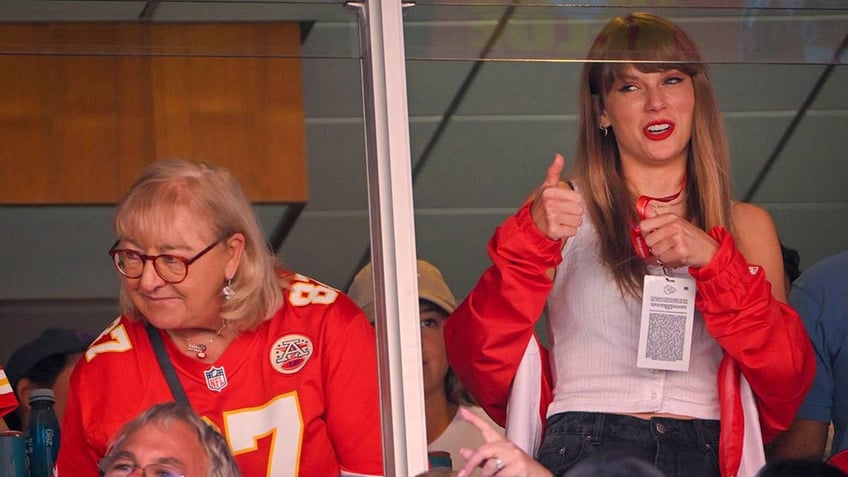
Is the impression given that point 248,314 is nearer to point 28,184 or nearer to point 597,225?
point 597,225

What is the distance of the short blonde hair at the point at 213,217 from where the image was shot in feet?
10.1

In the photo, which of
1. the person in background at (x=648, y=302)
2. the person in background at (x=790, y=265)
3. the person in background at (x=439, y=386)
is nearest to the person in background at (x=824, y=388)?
the person in background at (x=648, y=302)

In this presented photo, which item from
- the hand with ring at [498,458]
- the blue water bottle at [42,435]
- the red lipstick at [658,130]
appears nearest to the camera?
the hand with ring at [498,458]

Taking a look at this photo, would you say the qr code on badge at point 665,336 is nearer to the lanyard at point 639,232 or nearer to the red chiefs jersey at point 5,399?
the lanyard at point 639,232

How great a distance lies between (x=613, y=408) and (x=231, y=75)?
1.46m

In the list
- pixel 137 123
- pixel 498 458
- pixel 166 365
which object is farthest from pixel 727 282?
pixel 137 123

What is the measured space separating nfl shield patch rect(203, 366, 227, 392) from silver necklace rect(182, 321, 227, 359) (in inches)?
1.6

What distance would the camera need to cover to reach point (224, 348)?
3104 mm

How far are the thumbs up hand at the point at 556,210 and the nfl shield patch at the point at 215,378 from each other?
76 centimetres

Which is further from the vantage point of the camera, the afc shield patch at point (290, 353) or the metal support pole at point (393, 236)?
the afc shield patch at point (290, 353)

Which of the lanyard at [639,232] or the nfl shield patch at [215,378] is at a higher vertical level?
the lanyard at [639,232]

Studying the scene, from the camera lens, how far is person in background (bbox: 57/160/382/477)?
300 cm

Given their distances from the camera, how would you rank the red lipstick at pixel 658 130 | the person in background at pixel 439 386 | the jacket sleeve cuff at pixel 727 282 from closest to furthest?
the jacket sleeve cuff at pixel 727 282 < the red lipstick at pixel 658 130 < the person in background at pixel 439 386

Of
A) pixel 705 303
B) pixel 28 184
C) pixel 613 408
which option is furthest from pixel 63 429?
pixel 28 184
